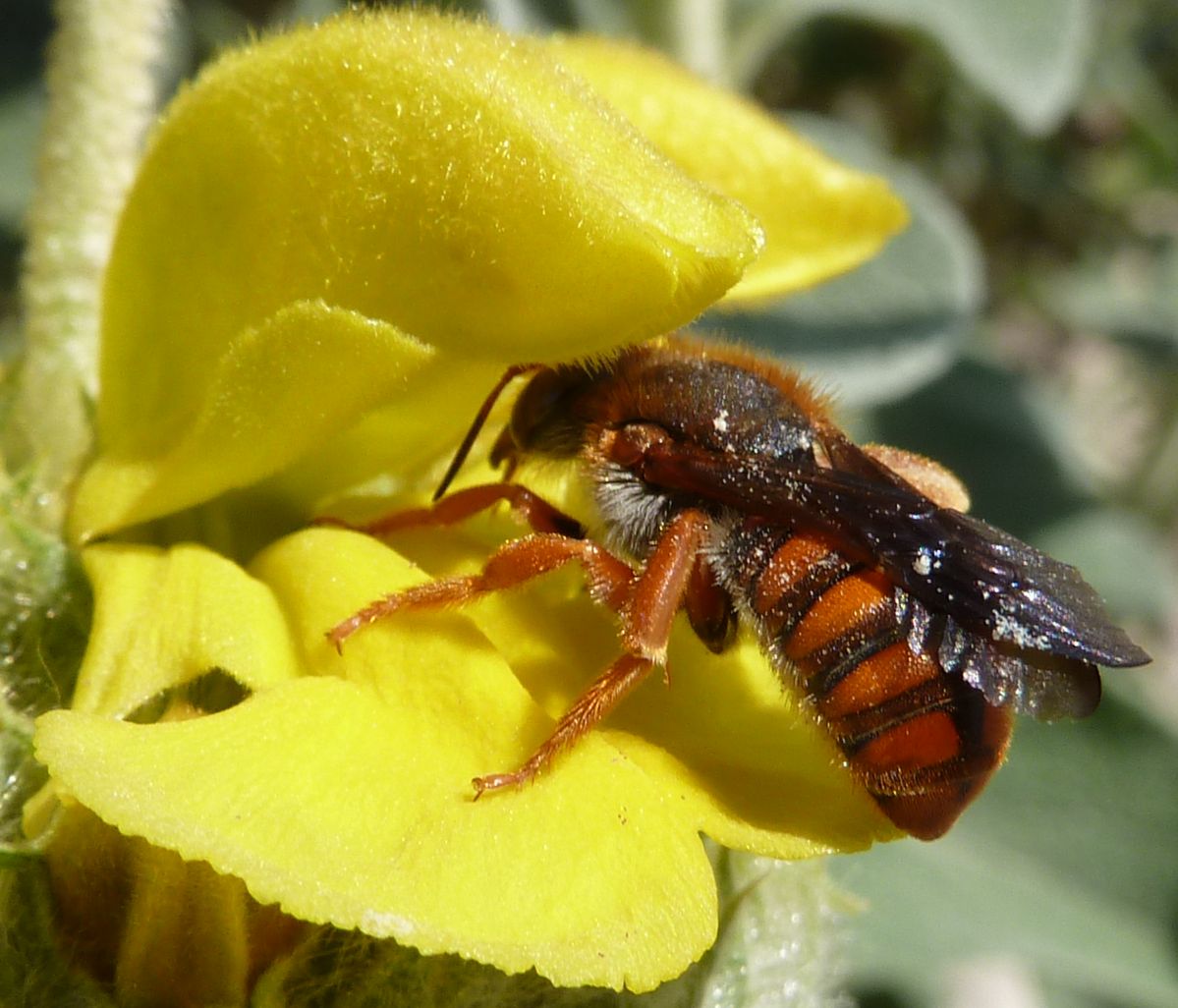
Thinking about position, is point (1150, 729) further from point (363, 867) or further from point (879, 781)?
point (363, 867)

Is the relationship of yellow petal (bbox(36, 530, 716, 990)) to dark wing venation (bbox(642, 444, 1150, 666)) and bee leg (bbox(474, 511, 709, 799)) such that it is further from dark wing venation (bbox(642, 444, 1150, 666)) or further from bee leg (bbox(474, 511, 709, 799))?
dark wing venation (bbox(642, 444, 1150, 666))

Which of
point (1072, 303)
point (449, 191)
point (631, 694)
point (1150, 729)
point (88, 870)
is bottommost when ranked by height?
point (1072, 303)

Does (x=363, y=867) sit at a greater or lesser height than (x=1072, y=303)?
greater

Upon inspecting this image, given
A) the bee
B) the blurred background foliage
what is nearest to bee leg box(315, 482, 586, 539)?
the bee

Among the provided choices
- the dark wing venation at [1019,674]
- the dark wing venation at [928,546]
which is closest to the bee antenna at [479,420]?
the dark wing venation at [928,546]

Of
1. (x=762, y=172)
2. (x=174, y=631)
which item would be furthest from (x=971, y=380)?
(x=174, y=631)

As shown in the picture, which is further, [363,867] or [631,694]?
[631,694]

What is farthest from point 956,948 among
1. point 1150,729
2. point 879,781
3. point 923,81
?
point 923,81

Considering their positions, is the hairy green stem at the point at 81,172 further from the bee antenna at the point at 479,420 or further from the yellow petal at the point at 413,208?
the bee antenna at the point at 479,420

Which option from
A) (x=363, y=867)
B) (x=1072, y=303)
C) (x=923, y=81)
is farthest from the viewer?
(x=1072, y=303)
